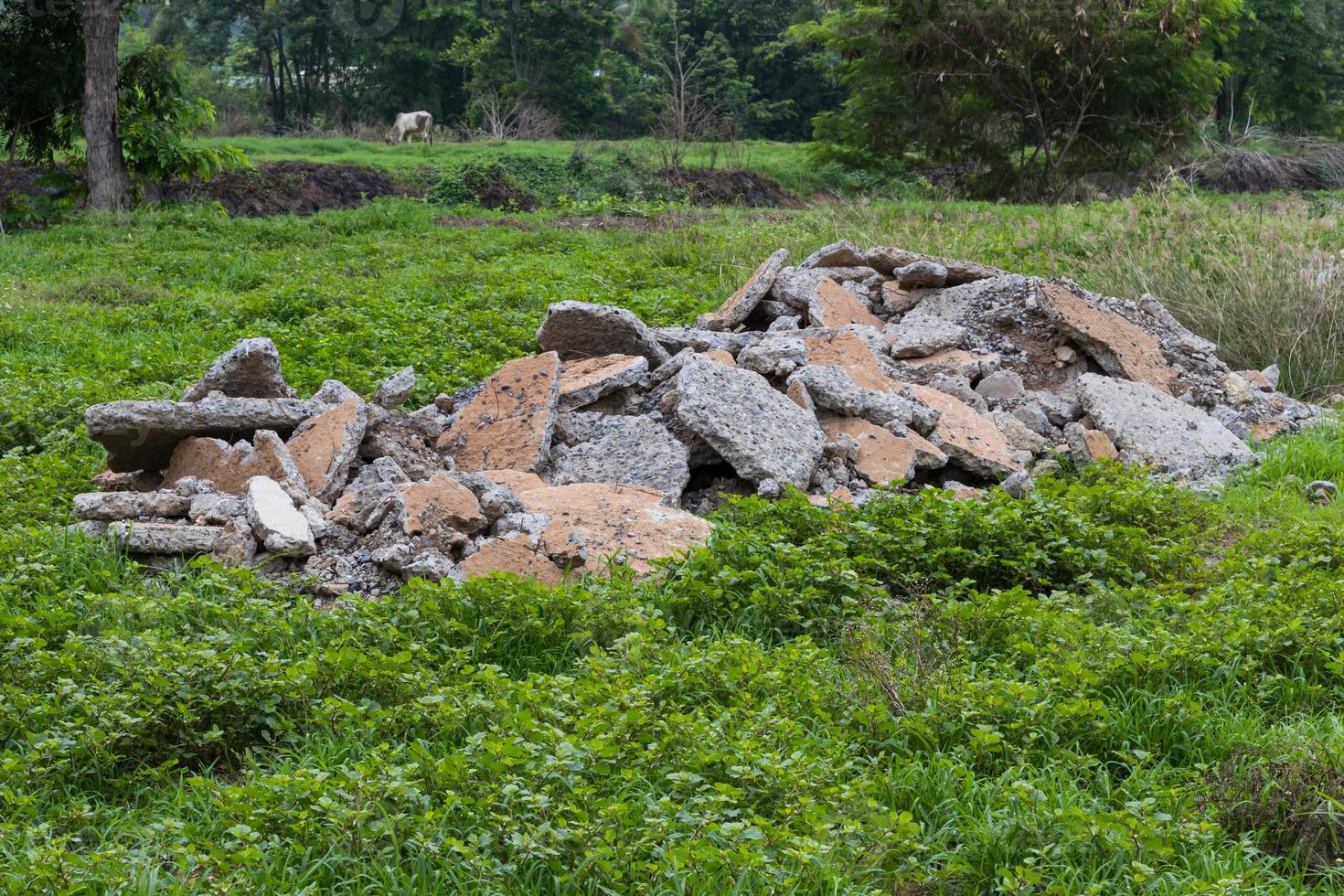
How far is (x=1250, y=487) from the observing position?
284 inches

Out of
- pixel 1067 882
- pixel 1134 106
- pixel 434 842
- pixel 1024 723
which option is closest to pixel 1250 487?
pixel 1024 723

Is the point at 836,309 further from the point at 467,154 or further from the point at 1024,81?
the point at 467,154

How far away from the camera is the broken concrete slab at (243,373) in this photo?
669 centimetres

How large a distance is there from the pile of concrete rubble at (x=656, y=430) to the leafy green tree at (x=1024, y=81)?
14907 mm

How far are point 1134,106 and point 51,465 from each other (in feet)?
76.2

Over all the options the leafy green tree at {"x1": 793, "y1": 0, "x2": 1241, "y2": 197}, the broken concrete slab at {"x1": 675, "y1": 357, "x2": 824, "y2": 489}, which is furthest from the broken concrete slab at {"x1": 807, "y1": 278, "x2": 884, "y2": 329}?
the leafy green tree at {"x1": 793, "y1": 0, "x2": 1241, "y2": 197}

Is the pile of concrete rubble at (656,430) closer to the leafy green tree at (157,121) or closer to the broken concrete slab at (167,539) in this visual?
the broken concrete slab at (167,539)

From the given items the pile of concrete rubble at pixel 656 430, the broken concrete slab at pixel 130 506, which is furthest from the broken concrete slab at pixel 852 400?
the broken concrete slab at pixel 130 506

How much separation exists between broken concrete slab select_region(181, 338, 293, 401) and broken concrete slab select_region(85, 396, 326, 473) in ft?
0.59

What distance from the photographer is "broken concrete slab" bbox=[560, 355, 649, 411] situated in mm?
7395

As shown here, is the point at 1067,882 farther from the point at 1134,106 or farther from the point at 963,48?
the point at 1134,106

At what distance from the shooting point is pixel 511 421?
7.15m

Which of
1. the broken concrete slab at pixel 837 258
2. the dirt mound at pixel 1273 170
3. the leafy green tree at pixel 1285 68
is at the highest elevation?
the leafy green tree at pixel 1285 68

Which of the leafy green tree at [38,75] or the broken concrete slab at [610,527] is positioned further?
the leafy green tree at [38,75]
